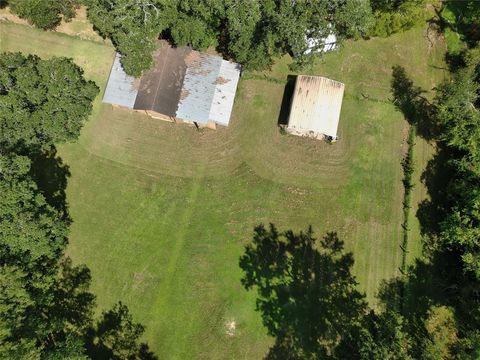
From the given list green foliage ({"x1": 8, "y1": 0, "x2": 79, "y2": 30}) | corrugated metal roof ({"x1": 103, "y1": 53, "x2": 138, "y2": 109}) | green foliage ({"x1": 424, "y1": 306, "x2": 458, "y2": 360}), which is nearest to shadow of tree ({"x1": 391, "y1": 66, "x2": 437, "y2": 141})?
green foliage ({"x1": 424, "y1": 306, "x2": 458, "y2": 360})

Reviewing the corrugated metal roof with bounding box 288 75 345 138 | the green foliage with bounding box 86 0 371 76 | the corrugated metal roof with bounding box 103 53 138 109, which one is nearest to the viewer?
the green foliage with bounding box 86 0 371 76

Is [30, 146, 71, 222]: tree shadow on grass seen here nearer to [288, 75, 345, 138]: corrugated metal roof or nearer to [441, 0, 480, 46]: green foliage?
[288, 75, 345, 138]: corrugated metal roof

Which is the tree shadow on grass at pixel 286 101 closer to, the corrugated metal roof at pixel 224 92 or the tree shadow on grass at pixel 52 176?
the corrugated metal roof at pixel 224 92

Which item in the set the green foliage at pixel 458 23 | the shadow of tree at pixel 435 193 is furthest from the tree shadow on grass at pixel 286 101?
the green foliage at pixel 458 23

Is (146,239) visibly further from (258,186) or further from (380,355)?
(380,355)

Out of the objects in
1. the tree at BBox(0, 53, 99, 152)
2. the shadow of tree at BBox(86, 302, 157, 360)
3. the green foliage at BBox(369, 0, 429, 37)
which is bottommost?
the shadow of tree at BBox(86, 302, 157, 360)
